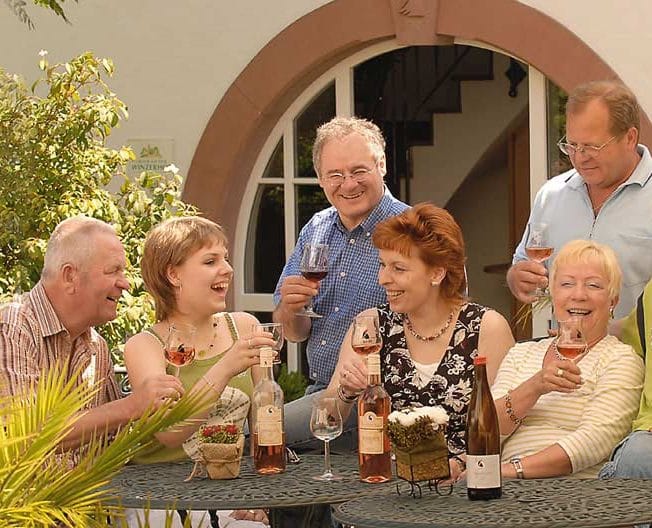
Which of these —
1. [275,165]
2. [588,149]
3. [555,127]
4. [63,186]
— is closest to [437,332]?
[588,149]

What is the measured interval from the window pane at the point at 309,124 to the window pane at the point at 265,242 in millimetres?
177

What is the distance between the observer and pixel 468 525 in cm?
313

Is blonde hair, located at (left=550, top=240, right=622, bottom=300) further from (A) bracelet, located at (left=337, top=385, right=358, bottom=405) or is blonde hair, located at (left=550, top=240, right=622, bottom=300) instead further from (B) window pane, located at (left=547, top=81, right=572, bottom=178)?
(B) window pane, located at (left=547, top=81, right=572, bottom=178)

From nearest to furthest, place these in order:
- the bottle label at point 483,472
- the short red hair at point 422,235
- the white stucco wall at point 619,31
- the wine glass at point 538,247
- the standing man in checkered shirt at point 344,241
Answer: the bottle label at point 483,472, the short red hair at point 422,235, the wine glass at point 538,247, the standing man in checkered shirt at point 344,241, the white stucco wall at point 619,31

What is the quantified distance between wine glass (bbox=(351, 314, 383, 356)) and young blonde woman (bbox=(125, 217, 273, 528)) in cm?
48

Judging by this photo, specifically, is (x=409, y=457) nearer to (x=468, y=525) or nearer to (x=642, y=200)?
(x=468, y=525)

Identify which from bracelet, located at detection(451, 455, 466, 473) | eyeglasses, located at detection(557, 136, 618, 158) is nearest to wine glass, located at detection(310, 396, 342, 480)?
bracelet, located at detection(451, 455, 466, 473)

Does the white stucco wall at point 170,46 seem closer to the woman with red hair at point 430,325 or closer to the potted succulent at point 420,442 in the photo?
the woman with red hair at point 430,325

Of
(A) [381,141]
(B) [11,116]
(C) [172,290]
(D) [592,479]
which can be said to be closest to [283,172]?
(B) [11,116]

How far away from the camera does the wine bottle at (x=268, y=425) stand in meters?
3.84

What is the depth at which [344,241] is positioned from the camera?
16.4ft

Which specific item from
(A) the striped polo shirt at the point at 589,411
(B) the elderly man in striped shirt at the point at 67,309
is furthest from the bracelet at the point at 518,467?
(B) the elderly man in striped shirt at the point at 67,309

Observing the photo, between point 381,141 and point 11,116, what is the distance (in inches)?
94.2

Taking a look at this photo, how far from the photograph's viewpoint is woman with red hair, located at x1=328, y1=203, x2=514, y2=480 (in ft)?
13.7
